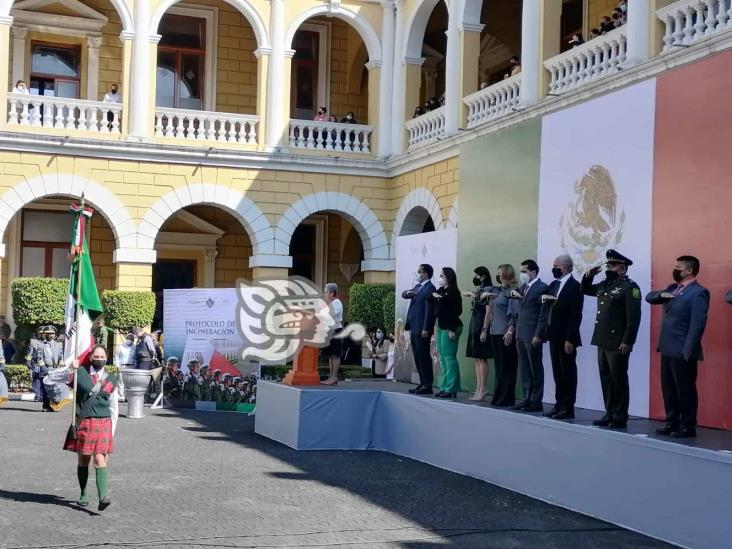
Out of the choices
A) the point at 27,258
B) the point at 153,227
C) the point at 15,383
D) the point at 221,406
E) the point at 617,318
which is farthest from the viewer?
the point at 27,258

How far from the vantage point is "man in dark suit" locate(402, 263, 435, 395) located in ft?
44.3

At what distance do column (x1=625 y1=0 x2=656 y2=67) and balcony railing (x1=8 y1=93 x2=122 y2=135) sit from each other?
433 inches

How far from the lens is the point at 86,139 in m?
21.8

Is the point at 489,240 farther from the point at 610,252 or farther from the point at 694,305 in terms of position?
the point at 694,305

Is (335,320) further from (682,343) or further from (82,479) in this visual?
(682,343)

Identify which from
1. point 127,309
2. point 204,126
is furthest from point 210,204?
point 127,309

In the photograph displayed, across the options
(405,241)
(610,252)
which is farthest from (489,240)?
(610,252)

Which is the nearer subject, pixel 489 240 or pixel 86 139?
pixel 489 240

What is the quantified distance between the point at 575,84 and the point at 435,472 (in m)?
8.16

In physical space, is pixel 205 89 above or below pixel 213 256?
above

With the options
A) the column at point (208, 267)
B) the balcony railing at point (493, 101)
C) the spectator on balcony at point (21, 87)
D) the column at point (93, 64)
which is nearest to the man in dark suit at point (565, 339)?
the balcony railing at point (493, 101)

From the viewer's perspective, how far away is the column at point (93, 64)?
81.0 ft

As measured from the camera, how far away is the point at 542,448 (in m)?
10.3

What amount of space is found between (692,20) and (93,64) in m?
14.4
